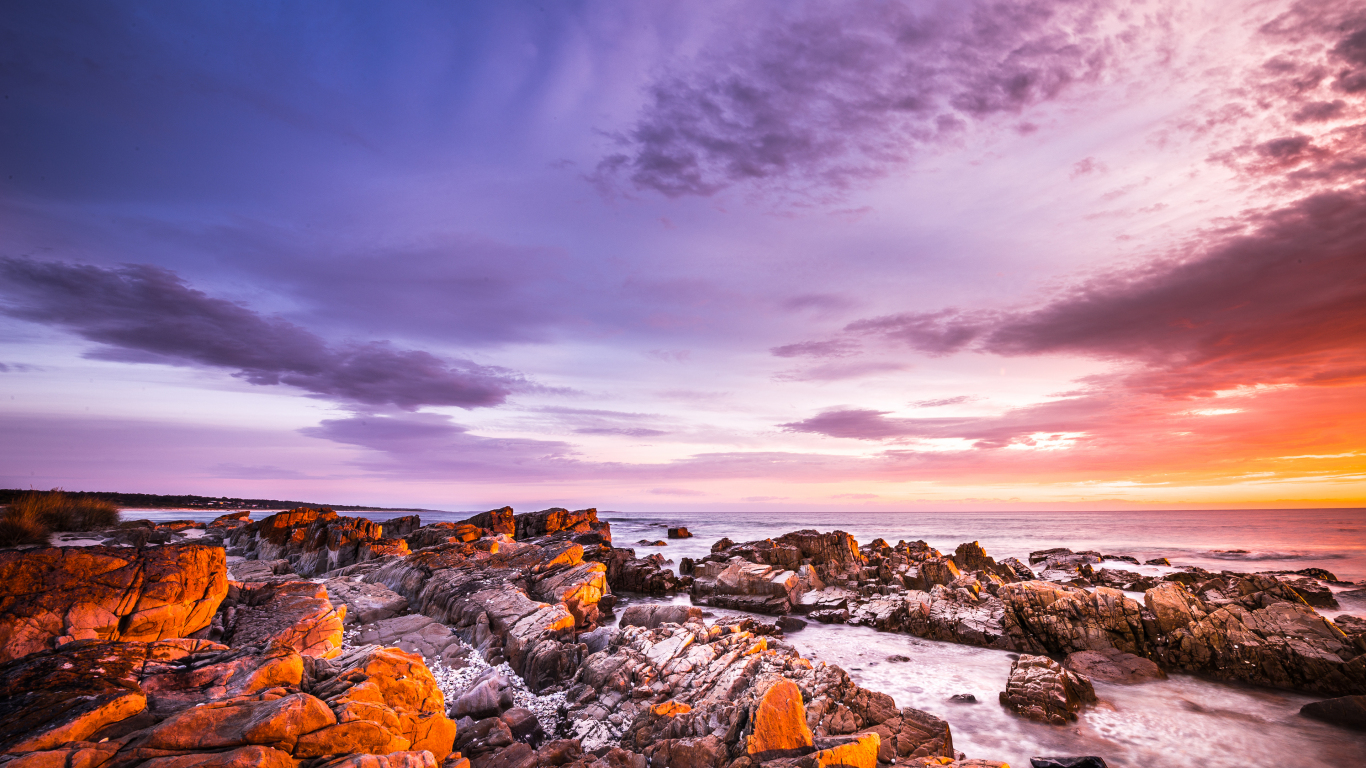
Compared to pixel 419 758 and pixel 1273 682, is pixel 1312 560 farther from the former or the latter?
pixel 419 758

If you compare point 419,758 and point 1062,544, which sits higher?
point 419,758

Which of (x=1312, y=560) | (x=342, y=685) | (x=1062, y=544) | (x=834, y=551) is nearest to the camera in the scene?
Result: (x=342, y=685)

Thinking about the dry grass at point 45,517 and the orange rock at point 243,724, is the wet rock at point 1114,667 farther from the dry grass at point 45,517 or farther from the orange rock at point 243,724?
the dry grass at point 45,517

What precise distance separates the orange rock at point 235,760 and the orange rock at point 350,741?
0.25 metres

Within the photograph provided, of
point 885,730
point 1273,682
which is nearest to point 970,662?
point 1273,682

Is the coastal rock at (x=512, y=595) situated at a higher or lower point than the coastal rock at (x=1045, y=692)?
higher

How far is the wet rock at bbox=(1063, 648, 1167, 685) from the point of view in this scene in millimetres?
15062

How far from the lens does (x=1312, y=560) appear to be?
4216cm

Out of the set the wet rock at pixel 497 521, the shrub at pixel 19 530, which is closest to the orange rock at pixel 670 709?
the shrub at pixel 19 530

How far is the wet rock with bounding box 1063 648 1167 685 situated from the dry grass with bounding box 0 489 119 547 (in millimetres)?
34594

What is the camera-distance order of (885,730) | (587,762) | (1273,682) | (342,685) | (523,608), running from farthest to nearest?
(523,608) < (1273,682) < (885,730) < (587,762) < (342,685)

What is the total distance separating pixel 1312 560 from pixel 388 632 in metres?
66.5

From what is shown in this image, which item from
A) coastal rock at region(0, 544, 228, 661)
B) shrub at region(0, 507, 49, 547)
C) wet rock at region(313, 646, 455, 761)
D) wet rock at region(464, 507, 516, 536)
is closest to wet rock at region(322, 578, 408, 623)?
coastal rock at region(0, 544, 228, 661)

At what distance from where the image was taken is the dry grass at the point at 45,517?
58.2 feet
